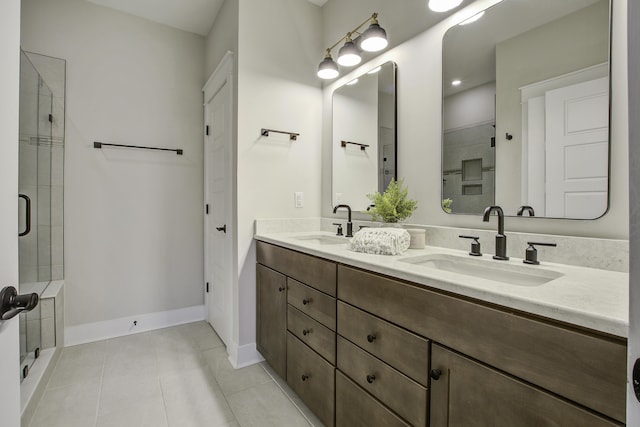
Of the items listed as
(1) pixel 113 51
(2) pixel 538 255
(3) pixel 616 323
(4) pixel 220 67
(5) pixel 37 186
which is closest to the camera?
(3) pixel 616 323

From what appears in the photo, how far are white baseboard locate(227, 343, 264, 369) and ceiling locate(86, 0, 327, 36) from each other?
267 cm

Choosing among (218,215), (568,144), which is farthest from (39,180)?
(568,144)

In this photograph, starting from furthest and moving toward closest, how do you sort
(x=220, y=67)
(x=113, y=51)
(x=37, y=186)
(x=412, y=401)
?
1. (x=113, y=51)
2. (x=220, y=67)
3. (x=37, y=186)
4. (x=412, y=401)

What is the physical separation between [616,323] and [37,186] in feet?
10.2

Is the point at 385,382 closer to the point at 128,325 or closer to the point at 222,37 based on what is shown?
the point at 128,325

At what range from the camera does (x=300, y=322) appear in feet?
5.40

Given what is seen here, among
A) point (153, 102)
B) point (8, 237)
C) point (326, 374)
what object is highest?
point (153, 102)

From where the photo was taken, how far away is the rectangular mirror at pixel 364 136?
1.94 m

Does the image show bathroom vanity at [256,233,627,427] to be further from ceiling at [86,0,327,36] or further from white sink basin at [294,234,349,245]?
ceiling at [86,0,327,36]

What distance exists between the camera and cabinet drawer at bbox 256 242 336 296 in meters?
1.43

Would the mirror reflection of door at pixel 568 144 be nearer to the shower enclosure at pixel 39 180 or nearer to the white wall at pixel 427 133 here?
the white wall at pixel 427 133

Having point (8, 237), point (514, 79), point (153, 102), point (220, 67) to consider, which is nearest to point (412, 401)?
point (8, 237)

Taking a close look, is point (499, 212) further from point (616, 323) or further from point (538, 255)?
point (616, 323)

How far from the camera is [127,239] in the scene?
2.71 metres
